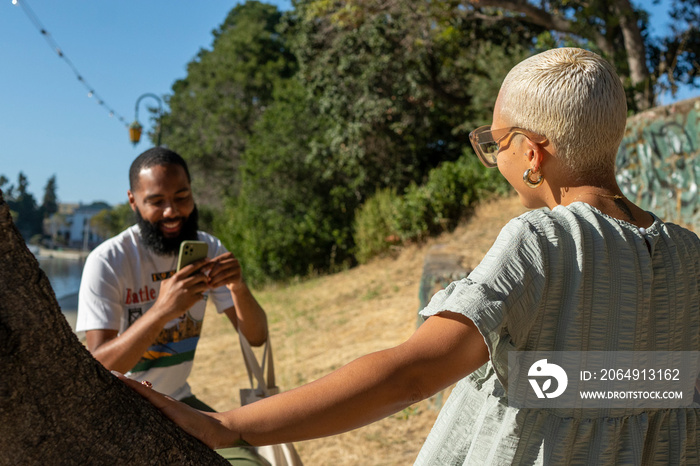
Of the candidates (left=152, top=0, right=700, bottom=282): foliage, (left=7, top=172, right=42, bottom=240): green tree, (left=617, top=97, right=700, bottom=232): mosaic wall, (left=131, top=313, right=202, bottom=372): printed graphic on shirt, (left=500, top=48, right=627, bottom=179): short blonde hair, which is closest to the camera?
(left=500, top=48, right=627, bottom=179): short blonde hair

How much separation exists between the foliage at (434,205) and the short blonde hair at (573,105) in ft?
39.6


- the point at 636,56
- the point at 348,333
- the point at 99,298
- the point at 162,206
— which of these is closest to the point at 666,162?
the point at 636,56

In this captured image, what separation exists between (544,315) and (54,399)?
0.98 m

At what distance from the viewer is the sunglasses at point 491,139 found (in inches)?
55.7

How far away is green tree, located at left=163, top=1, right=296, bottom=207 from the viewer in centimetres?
2775

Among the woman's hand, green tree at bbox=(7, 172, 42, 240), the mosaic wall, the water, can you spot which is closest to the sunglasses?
the woman's hand

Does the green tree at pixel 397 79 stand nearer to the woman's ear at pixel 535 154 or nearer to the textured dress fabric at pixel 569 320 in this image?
the woman's ear at pixel 535 154

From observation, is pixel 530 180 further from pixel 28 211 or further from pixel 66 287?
pixel 28 211

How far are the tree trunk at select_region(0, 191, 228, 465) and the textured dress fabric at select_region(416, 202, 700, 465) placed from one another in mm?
623

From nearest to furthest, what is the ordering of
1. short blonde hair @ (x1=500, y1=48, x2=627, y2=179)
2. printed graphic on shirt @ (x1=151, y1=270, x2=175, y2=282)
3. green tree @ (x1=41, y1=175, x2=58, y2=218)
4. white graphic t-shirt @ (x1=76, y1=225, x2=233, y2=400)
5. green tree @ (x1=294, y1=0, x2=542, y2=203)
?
short blonde hair @ (x1=500, y1=48, x2=627, y2=179)
white graphic t-shirt @ (x1=76, y1=225, x2=233, y2=400)
printed graphic on shirt @ (x1=151, y1=270, x2=175, y2=282)
green tree @ (x1=294, y1=0, x2=542, y2=203)
green tree @ (x1=41, y1=175, x2=58, y2=218)

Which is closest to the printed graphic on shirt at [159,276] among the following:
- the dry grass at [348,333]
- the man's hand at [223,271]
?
the man's hand at [223,271]

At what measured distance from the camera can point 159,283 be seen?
2.97 metres

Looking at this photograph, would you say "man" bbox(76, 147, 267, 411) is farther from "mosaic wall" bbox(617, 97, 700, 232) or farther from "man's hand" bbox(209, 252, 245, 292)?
"mosaic wall" bbox(617, 97, 700, 232)

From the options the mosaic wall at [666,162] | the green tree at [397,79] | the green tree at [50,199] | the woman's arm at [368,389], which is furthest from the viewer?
the green tree at [50,199]
